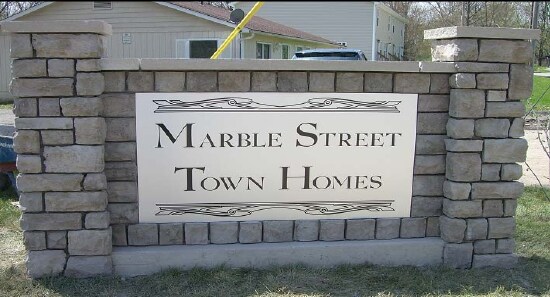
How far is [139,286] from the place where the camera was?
148 inches

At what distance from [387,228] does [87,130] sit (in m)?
2.28

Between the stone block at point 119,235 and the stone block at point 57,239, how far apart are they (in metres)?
0.33

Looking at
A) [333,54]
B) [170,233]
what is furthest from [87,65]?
[333,54]

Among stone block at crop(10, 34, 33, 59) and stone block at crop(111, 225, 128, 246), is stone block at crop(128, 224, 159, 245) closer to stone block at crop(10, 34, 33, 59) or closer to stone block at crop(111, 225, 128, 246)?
stone block at crop(111, 225, 128, 246)

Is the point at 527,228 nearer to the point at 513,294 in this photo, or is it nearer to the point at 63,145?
the point at 513,294

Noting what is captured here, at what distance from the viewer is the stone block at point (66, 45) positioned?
3.58 meters

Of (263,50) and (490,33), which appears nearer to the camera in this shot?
(490,33)

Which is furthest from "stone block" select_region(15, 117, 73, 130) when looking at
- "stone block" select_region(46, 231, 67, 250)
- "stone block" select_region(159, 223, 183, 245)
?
"stone block" select_region(159, 223, 183, 245)

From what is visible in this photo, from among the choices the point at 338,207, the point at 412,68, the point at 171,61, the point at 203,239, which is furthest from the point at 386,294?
the point at 171,61

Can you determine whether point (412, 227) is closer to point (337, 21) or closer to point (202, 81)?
point (202, 81)

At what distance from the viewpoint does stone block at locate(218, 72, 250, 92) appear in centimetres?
384

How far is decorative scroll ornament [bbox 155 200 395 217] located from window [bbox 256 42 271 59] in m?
14.3

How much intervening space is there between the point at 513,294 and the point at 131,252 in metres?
2.64

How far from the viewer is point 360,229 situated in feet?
13.6
